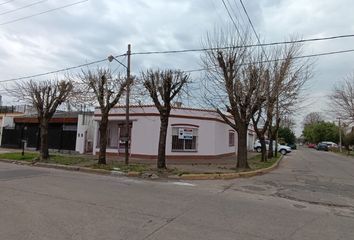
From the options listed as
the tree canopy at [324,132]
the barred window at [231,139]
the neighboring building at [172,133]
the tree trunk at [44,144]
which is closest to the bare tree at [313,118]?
the tree canopy at [324,132]

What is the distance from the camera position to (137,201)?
980 centimetres

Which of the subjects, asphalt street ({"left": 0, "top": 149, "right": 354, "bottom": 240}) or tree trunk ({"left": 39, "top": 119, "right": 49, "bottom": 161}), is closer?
asphalt street ({"left": 0, "top": 149, "right": 354, "bottom": 240})

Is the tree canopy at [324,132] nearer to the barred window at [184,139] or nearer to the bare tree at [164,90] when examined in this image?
the barred window at [184,139]

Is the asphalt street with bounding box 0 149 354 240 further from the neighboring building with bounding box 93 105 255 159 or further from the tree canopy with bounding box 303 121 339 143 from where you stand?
the tree canopy with bounding box 303 121 339 143

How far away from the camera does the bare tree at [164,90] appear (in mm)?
18125

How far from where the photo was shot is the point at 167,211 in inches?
339

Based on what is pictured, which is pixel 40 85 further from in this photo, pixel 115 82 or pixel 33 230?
pixel 33 230

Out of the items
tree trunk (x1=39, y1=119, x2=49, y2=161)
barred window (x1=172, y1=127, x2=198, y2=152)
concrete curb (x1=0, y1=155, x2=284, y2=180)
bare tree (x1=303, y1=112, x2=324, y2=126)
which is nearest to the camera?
concrete curb (x1=0, y1=155, x2=284, y2=180)

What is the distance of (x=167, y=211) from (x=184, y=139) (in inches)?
715

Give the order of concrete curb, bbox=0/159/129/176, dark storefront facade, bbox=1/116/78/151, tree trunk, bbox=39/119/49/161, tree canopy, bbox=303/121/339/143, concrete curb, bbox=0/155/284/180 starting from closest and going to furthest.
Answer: concrete curb, bbox=0/155/284/180 → concrete curb, bbox=0/159/129/176 → tree trunk, bbox=39/119/49/161 → dark storefront facade, bbox=1/116/78/151 → tree canopy, bbox=303/121/339/143

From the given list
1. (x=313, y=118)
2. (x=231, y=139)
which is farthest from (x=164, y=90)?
(x=313, y=118)

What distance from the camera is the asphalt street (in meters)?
6.79

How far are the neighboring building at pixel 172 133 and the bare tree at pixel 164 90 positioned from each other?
7.22 metres

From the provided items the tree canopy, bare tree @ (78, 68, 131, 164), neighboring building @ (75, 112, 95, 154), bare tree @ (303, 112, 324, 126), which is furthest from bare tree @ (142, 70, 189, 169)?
bare tree @ (303, 112, 324, 126)
